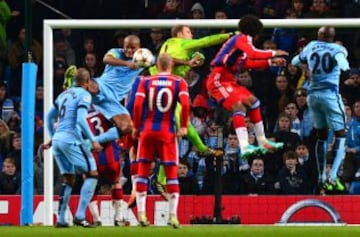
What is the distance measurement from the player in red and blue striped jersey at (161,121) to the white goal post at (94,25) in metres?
2.58

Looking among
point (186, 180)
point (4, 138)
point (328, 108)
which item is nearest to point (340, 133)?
point (328, 108)

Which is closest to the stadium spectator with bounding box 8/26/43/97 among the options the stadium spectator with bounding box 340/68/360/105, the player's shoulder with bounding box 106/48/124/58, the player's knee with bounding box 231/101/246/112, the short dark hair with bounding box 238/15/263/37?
the player's shoulder with bounding box 106/48/124/58

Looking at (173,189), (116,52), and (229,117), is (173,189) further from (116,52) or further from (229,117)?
(229,117)

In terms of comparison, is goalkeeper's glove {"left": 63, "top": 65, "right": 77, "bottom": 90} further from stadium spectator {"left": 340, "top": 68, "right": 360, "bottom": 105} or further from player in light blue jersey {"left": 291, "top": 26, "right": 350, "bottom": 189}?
stadium spectator {"left": 340, "top": 68, "right": 360, "bottom": 105}

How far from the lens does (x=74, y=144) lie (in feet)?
88.7

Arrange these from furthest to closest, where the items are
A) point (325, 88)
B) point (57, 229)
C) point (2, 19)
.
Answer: point (2, 19) → point (325, 88) → point (57, 229)

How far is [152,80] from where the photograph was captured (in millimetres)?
26641

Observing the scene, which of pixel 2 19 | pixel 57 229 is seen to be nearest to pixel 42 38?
pixel 2 19

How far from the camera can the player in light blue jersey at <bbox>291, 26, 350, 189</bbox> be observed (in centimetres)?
2823

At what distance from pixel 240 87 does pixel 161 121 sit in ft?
5.60

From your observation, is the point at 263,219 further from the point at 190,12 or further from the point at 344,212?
the point at 190,12

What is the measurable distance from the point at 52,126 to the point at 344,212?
4744 millimetres

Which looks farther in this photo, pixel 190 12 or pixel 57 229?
pixel 190 12

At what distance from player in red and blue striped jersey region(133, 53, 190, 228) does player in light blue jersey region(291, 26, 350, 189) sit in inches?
96.7
